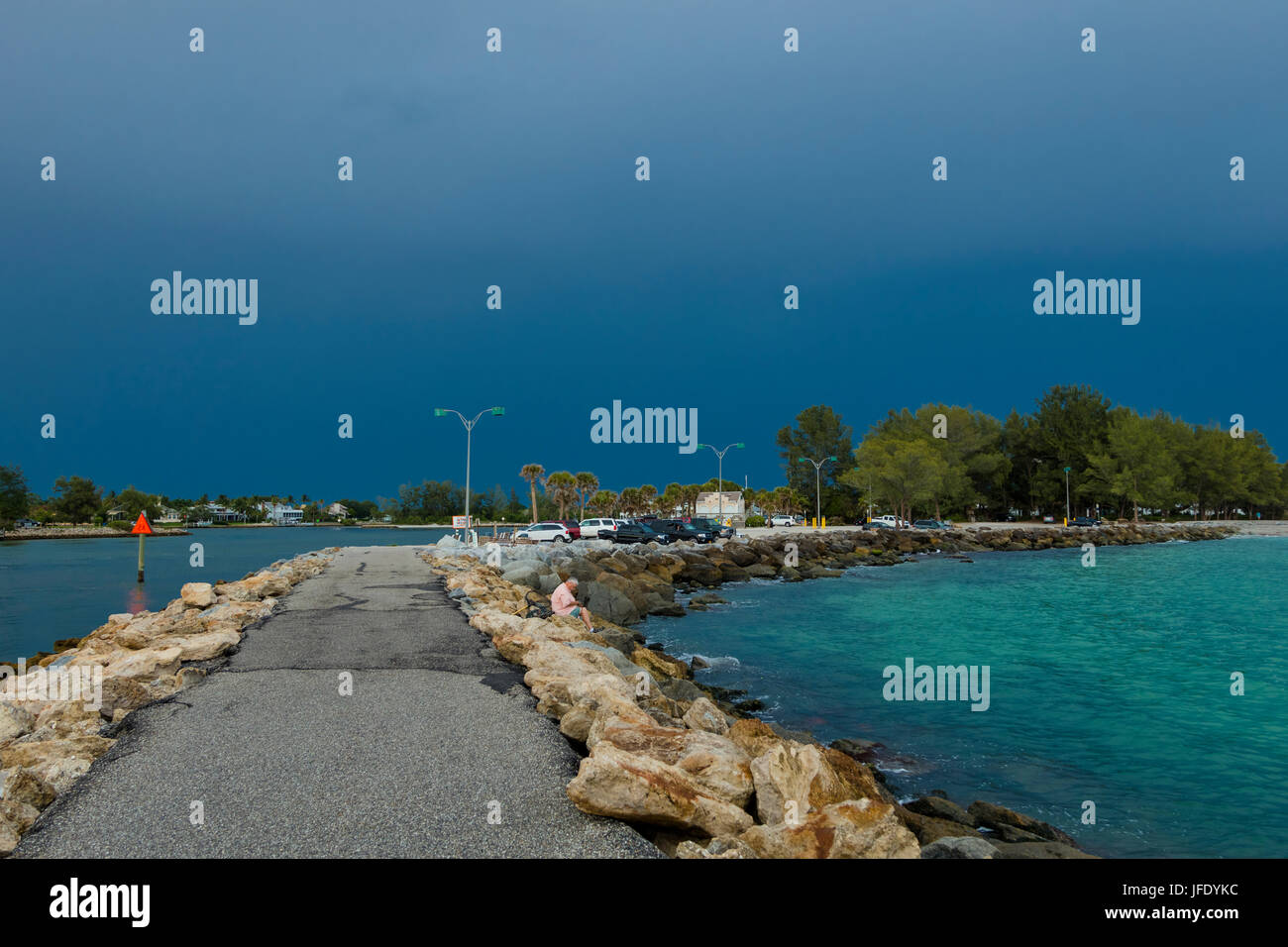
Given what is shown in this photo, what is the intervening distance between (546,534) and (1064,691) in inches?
1529

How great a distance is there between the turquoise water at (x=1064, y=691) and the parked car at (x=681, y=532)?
21.0 meters

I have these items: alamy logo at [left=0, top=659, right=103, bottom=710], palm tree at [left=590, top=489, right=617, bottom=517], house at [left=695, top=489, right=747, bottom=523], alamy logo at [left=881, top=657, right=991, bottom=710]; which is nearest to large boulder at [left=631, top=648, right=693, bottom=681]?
alamy logo at [left=881, top=657, right=991, bottom=710]

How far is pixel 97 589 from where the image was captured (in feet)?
125

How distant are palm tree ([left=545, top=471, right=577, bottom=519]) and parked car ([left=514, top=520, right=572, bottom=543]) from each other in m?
55.1

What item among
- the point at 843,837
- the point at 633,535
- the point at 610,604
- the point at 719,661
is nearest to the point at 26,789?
the point at 843,837

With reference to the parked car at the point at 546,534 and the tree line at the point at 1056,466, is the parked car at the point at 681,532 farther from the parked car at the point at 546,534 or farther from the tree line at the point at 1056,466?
the tree line at the point at 1056,466

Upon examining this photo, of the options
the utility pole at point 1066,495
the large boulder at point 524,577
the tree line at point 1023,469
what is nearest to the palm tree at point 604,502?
the tree line at point 1023,469

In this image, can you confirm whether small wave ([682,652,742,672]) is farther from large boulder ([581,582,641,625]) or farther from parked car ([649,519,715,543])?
parked car ([649,519,715,543])

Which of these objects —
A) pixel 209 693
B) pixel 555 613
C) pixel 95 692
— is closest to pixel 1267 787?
pixel 555 613

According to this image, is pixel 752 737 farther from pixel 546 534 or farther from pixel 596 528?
pixel 596 528

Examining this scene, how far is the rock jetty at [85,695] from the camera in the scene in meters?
5.75

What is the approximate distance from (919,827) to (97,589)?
143 ft
